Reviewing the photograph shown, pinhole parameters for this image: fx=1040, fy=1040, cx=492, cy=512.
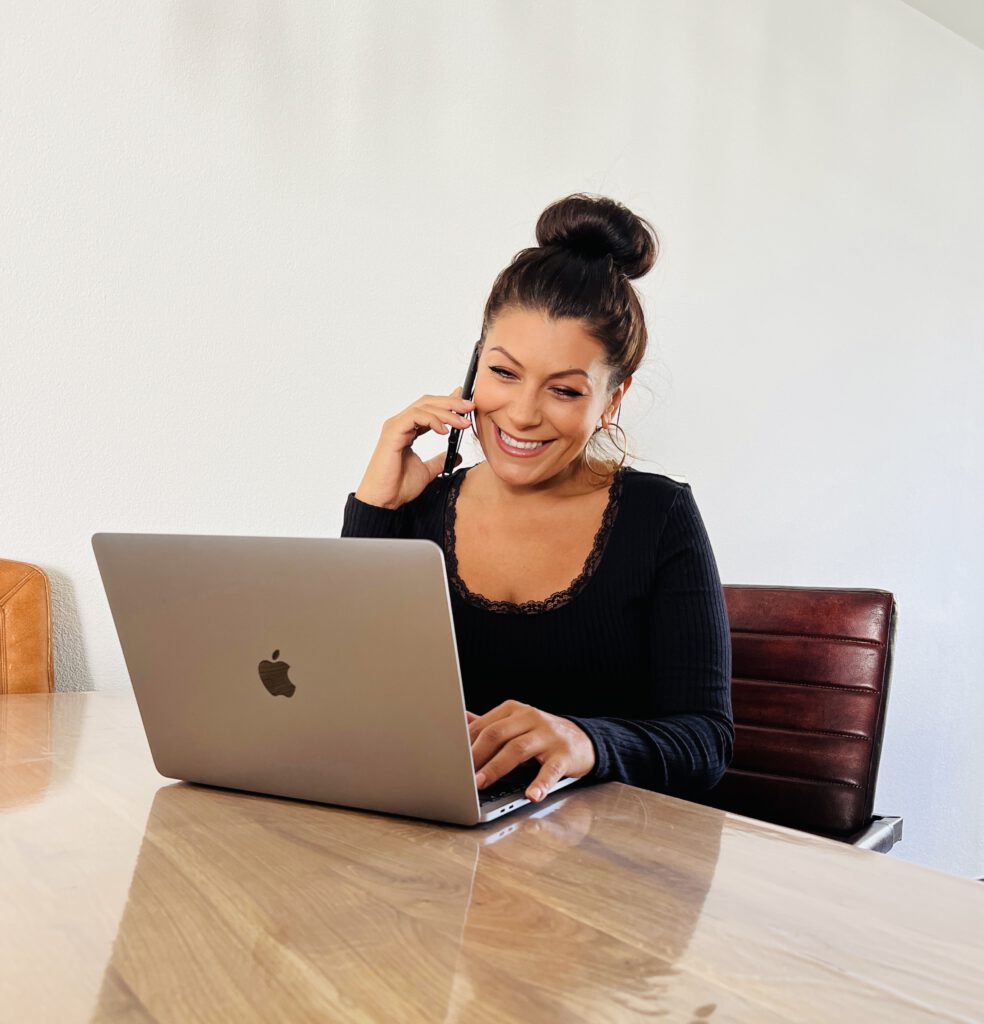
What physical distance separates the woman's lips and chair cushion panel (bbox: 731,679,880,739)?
50 cm

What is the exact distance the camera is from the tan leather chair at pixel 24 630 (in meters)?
1.53

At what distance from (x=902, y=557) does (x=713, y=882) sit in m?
2.66

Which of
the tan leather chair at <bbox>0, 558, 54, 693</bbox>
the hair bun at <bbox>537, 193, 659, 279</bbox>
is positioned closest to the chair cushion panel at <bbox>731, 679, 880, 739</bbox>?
the hair bun at <bbox>537, 193, 659, 279</bbox>

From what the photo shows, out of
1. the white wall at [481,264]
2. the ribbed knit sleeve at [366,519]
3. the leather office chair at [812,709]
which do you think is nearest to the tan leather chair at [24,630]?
the white wall at [481,264]

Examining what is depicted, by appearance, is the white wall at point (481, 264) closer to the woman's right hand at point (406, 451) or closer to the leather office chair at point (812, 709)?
the woman's right hand at point (406, 451)

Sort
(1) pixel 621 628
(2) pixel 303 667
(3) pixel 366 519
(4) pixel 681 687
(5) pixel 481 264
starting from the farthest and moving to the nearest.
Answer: (5) pixel 481 264
(3) pixel 366 519
(1) pixel 621 628
(4) pixel 681 687
(2) pixel 303 667

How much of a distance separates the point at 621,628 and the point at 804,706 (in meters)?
0.37

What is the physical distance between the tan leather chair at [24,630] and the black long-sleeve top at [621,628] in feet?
1.70

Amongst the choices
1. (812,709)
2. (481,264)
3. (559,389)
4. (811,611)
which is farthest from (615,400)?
(481,264)

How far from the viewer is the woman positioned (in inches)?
52.1

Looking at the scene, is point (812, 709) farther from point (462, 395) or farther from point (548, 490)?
point (462, 395)

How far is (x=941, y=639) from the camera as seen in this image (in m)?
3.19

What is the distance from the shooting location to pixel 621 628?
133 cm

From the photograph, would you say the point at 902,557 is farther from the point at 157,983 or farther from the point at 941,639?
the point at 157,983
